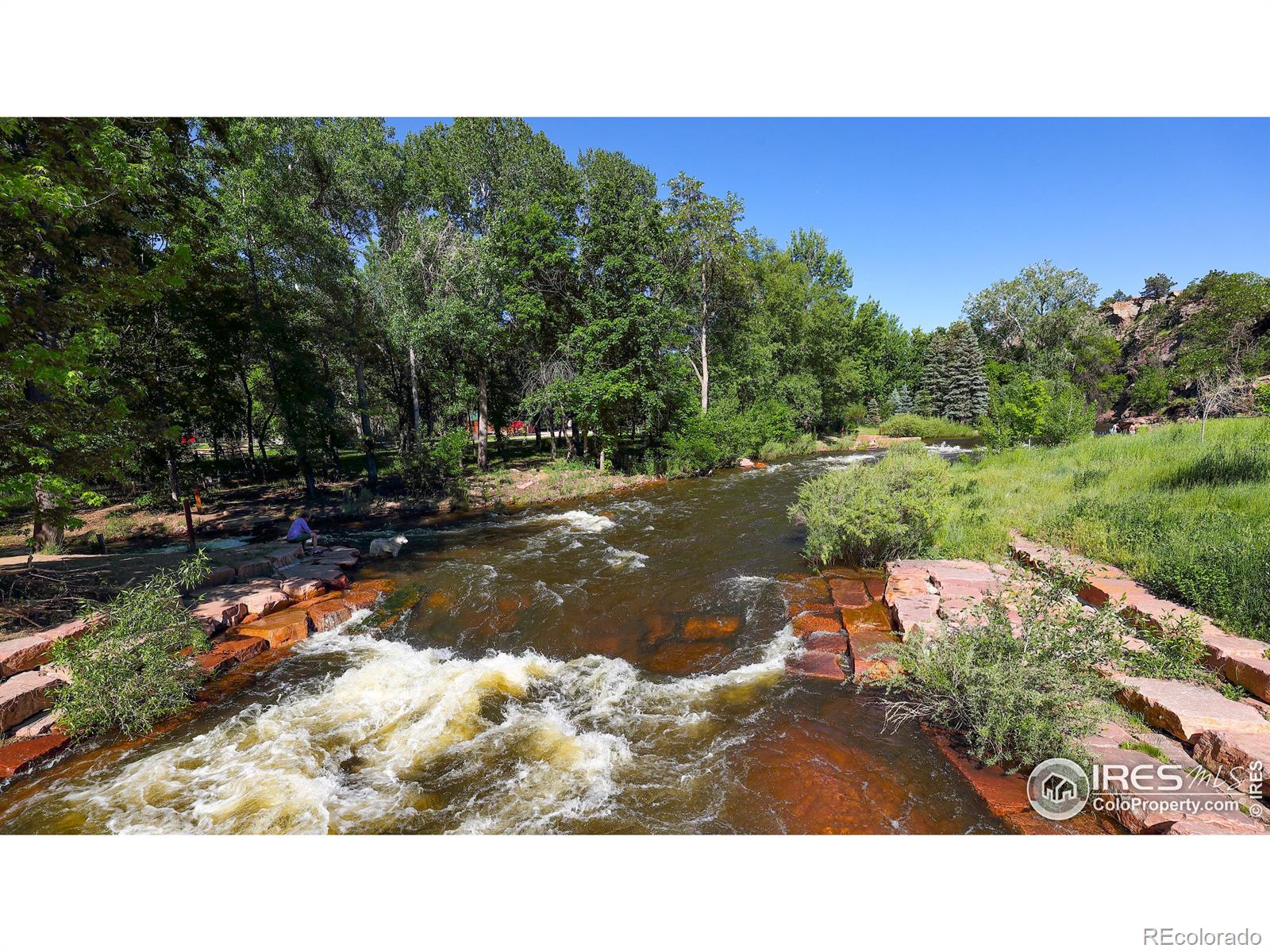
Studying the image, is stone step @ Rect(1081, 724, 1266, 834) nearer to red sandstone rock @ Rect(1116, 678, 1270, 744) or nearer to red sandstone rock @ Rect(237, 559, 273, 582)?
red sandstone rock @ Rect(1116, 678, 1270, 744)

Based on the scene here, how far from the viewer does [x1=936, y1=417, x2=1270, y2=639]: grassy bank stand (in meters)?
5.02

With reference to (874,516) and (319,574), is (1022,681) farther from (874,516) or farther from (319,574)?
(319,574)

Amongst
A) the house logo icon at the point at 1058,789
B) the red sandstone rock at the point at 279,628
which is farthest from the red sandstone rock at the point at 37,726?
the house logo icon at the point at 1058,789

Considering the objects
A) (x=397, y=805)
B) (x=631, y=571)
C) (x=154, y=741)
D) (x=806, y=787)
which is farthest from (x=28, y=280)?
(x=806, y=787)

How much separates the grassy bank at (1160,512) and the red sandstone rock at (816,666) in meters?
3.79

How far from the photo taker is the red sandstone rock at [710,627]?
257 inches

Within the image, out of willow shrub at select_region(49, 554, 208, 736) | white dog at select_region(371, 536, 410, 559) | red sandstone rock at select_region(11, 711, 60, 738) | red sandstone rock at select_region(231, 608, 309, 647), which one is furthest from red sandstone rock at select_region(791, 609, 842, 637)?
white dog at select_region(371, 536, 410, 559)

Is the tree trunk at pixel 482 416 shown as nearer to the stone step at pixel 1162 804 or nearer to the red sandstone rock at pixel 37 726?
the red sandstone rock at pixel 37 726

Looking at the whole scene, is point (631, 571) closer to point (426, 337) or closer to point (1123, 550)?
point (1123, 550)

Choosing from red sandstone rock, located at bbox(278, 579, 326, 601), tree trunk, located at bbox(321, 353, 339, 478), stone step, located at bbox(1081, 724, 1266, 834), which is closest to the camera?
stone step, located at bbox(1081, 724, 1266, 834)

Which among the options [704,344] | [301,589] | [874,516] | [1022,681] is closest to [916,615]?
[1022,681]

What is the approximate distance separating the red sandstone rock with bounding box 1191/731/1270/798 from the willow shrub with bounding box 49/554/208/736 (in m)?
9.49

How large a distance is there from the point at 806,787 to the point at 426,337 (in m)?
19.1

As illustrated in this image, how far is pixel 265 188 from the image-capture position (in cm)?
1481
